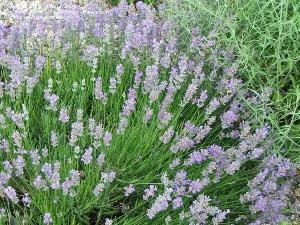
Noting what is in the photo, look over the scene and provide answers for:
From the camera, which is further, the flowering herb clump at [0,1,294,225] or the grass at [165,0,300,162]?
the grass at [165,0,300,162]

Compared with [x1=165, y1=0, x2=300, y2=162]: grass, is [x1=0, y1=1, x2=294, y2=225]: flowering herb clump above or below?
below

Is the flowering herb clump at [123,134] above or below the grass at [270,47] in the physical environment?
below

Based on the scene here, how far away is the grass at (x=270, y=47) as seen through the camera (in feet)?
8.87

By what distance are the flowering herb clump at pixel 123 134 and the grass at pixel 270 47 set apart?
0.32 feet

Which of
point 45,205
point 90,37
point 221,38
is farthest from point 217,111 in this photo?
point 45,205

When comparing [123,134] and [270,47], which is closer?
[123,134]

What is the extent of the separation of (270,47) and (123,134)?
1.04 metres

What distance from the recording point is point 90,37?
297cm

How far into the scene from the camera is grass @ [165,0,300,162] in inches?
106

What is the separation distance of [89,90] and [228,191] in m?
0.89

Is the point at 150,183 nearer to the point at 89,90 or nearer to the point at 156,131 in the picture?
the point at 156,131

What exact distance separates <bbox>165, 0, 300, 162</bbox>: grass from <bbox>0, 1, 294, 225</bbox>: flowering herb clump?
96 millimetres

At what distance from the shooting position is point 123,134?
2.33 metres

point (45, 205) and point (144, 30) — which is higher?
point (144, 30)
